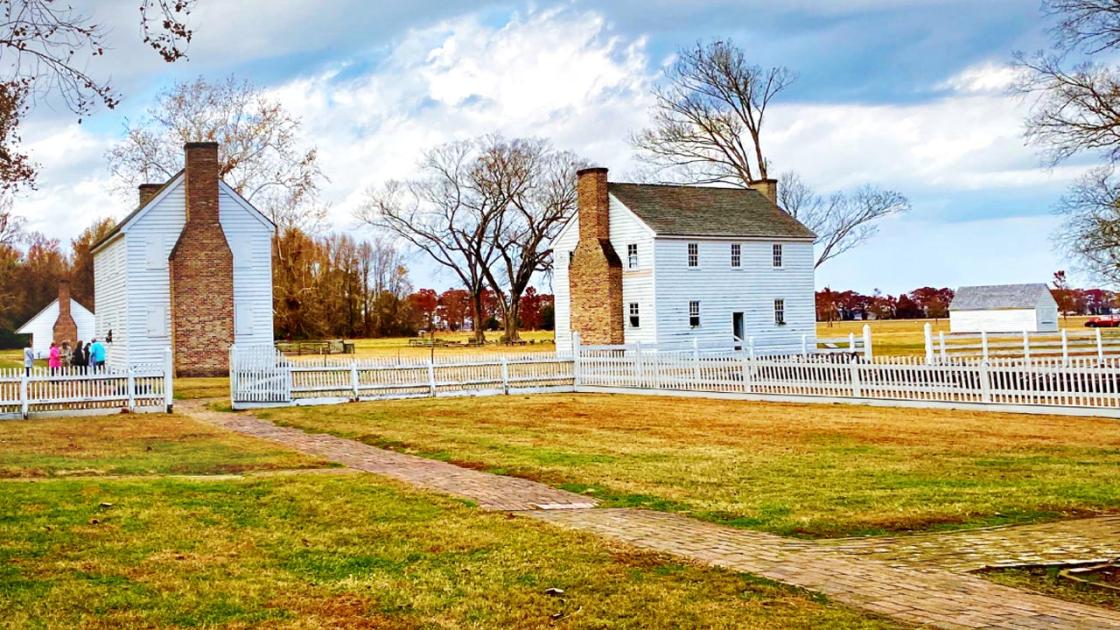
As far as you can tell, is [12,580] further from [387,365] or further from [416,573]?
[387,365]

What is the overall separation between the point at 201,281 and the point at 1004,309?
75538mm

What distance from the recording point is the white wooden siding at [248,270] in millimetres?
40406

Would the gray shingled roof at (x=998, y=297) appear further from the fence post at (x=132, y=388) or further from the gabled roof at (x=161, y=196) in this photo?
the fence post at (x=132, y=388)

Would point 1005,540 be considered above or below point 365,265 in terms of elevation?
below

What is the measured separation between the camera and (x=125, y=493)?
11625 millimetres

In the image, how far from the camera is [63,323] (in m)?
79.3

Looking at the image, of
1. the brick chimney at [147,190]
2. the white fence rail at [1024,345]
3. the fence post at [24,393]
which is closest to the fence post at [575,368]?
the white fence rail at [1024,345]

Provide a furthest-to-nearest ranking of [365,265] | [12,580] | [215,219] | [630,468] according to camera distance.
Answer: [365,265], [215,219], [630,468], [12,580]

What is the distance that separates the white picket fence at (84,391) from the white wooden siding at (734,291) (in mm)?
24042

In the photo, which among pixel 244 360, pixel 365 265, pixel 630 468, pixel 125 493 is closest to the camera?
pixel 125 493

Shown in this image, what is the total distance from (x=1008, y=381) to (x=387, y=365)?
15.8m

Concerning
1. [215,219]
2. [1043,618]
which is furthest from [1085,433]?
[215,219]

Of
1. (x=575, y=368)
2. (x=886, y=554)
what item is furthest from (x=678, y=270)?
(x=886, y=554)

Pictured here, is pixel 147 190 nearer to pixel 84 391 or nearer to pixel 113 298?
pixel 113 298
